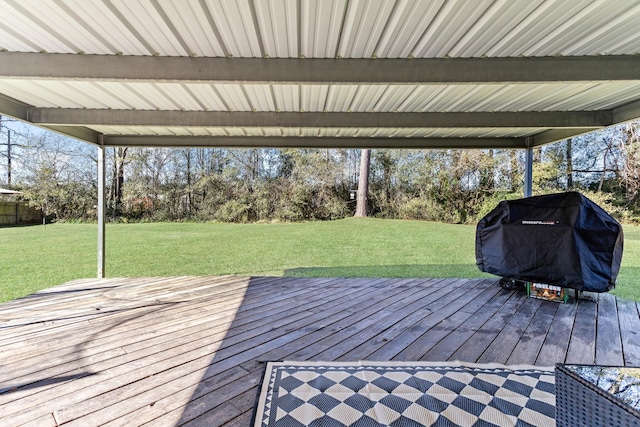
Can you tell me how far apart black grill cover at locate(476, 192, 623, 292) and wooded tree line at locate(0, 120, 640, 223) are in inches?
227

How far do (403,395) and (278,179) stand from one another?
28.7 feet

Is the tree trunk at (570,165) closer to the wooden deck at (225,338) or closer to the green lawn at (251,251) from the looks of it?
the green lawn at (251,251)

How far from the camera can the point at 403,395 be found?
1.88 m

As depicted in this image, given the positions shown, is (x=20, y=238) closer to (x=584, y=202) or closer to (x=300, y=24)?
(x=300, y=24)

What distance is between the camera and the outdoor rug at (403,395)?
1.67 metres

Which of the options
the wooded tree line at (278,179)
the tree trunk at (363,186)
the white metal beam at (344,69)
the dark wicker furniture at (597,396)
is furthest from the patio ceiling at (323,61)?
the tree trunk at (363,186)

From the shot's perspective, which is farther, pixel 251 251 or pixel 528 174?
pixel 251 251

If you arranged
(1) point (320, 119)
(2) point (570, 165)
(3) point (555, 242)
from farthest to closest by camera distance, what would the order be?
(2) point (570, 165), (1) point (320, 119), (3) point (555, 242)

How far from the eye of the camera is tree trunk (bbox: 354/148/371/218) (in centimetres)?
1034

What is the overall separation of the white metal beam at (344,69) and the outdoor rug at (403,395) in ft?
6.60

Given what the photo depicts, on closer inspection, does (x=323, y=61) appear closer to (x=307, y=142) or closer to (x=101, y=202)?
(x=307, y=142)

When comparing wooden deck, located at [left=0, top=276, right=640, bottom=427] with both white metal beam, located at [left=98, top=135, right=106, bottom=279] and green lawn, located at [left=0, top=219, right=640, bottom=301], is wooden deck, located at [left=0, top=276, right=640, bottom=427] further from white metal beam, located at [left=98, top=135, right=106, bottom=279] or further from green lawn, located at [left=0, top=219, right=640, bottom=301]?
green lawn, located at [left=0, top=219, right=640, bottom=301]

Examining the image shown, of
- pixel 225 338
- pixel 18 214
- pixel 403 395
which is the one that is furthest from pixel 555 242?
pixel 18 214

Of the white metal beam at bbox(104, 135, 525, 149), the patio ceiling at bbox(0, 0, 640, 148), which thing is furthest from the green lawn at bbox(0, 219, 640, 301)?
the patio ceiling at bbox(0, 0, 640, 148)
